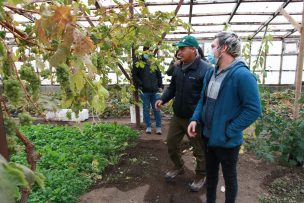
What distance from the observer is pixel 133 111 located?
24.1 feet

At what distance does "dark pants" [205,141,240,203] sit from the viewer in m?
2.53

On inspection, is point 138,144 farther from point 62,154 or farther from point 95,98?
point 95,98

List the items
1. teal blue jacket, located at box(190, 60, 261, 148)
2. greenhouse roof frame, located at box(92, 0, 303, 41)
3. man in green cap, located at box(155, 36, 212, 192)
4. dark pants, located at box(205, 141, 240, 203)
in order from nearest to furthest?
teal blue jacket, located at box(190, 60, 261, 148), dark pants, located at box(205, 141, 240, 203), man in green cap, located at box(155, 36, 212, 192), greenhouse roof frame, located at box(92, 0, 303, 41)

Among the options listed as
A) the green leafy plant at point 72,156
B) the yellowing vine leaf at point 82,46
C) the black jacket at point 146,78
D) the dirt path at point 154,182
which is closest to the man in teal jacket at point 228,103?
the dirt path at point 154,182

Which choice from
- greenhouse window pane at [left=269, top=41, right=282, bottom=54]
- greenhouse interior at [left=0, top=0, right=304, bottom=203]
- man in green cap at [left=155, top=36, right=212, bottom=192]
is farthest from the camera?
greenhouse window pane at [left=269, top=41, right=282, bottom=54]

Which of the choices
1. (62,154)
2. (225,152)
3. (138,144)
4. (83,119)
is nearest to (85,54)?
(225,152)

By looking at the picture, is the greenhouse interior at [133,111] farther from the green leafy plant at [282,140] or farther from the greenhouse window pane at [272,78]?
the greenhouse window pane at [272,78]

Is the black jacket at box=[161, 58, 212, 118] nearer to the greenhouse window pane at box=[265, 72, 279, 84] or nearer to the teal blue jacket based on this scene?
the teal blue jacket

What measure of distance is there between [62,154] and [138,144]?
4.93ft

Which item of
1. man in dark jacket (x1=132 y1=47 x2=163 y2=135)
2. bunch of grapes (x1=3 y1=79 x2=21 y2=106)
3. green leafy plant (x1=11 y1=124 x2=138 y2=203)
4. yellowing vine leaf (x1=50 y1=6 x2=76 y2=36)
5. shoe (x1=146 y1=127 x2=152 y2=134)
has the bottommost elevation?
shoe (x1=146 y1=127 x2=152 y2=134)

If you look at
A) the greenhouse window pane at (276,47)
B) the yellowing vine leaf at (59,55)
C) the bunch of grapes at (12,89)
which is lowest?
the bunch of grapes at (12,89)

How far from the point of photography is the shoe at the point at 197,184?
11.7 feet

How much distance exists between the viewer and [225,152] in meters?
2.53

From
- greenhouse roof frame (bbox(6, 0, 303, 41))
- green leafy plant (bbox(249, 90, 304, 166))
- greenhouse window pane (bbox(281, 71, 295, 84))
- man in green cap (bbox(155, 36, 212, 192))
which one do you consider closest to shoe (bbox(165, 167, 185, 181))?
man in green cap (bbox(155, 36, 212, 192))
